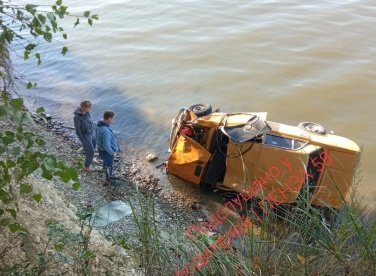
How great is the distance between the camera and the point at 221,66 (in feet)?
40.6

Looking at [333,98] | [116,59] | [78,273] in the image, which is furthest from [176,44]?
[78,273]

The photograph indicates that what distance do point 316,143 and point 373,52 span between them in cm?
688

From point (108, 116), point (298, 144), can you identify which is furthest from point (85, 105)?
point (298, 144)

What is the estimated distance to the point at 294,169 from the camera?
659 cm

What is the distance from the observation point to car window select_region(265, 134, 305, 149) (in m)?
6.79

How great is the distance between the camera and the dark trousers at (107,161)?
7.42 m

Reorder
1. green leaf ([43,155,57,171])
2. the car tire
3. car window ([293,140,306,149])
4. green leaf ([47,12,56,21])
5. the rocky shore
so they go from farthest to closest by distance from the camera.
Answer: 1. the car tire
2. car window ([293,140,306,149])
3. the rocky shore
4. green leaf ([47,12,56,21])
5. green leaf ([43,155,57,171])

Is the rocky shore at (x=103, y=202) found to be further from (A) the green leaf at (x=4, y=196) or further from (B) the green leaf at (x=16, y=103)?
(B) the green leaf at (x=16, y=103)

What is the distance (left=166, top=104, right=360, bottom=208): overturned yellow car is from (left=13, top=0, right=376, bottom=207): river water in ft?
5.51

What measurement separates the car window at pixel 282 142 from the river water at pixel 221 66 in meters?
1.99

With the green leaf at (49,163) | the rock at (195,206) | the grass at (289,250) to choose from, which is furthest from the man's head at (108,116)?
the green leaf at (49,163)

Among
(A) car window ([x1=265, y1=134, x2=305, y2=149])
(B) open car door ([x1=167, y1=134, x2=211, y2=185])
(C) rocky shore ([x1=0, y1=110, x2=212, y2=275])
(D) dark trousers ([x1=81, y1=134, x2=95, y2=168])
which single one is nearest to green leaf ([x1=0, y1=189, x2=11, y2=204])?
(C) rocky shore ([x1=0, y1=110, x2=212, y2=275])

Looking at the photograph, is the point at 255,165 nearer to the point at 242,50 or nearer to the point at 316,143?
the point at 316,143

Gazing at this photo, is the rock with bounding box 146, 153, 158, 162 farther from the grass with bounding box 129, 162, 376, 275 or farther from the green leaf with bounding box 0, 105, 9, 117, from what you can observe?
the green leaf with bounding box 0, 105, 9, 117
